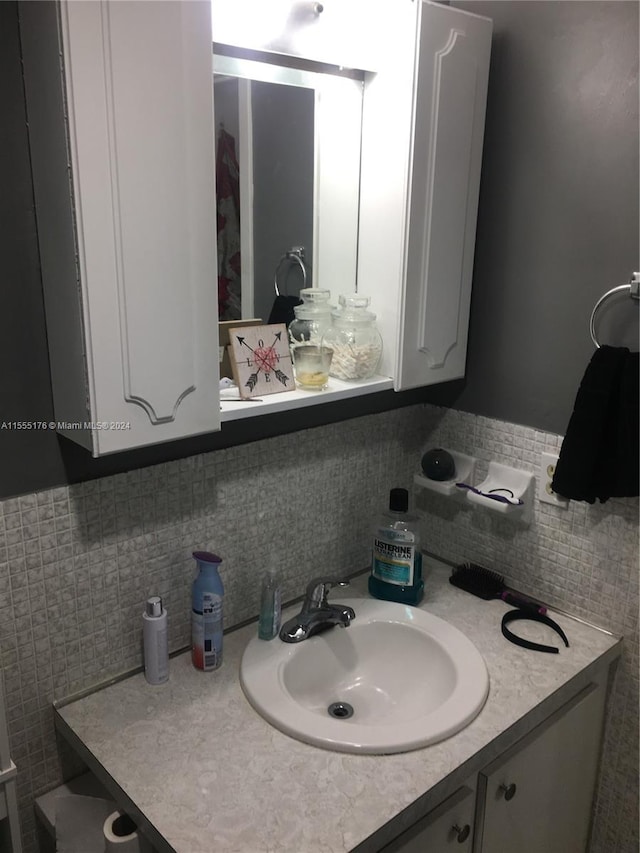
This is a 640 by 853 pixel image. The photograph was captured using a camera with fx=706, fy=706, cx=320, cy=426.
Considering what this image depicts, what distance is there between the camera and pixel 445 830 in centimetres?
117

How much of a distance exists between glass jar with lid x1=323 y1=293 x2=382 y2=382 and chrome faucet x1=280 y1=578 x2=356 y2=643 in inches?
16.6

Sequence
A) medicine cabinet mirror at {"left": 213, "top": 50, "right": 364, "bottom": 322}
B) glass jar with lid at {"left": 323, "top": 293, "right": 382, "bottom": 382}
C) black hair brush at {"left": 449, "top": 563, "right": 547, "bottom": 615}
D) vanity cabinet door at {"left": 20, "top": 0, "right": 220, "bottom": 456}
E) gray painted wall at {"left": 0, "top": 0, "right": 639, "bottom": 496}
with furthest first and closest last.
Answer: black hair brush at {"left": 449, "top": 563, "right": 547, "bottom": 615} < glass jar with lid at {"left": 323, "top": 293, "right": 382, "bottom": 382} < medicine cabinet mirror at {"left": 213, "top": 50, "right": 364, "bottom": 322} < gray painted wall at {"left": 0, "top": 0, "right": 639, "bottom": 496} < vanity cabinet door at {"left": 20, "top": 0, "right": 220, "bottom": 456}

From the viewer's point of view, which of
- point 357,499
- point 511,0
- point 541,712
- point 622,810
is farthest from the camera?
point 357,499

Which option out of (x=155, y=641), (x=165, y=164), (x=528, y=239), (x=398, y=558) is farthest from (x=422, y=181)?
(x=155, y=641)

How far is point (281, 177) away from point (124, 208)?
51cm

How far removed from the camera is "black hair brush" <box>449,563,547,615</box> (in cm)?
153

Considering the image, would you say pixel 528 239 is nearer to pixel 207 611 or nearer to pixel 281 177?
pixel 281 177

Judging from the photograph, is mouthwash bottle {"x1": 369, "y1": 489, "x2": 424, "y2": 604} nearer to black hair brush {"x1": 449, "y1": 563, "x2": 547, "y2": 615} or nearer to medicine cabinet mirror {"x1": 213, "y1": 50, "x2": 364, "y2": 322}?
black hair brush {"x1": 449, "y1": 563, "x2": 547, "y2": 615}

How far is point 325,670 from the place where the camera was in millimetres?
1415

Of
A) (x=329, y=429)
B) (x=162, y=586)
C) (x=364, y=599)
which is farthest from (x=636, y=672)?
(x=162, y=586)

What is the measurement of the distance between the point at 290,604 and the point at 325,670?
18cm

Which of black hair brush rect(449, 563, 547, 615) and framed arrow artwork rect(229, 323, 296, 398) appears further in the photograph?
black hair brush rect(449, 563, 547, 615)

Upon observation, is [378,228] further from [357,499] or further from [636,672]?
[636,672]

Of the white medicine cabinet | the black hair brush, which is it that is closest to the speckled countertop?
the black hair brush
